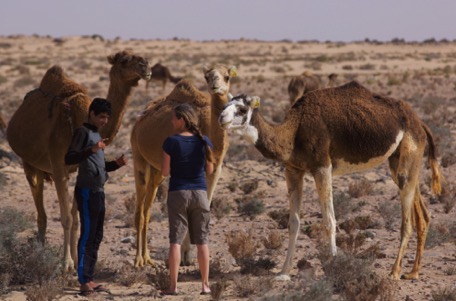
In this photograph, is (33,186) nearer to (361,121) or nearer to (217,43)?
(361,121)

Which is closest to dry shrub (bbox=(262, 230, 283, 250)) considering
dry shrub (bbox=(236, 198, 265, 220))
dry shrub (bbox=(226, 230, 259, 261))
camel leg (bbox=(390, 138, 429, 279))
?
dry shrub (bbox=(226, 230, 259, 261))

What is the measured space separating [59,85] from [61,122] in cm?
83

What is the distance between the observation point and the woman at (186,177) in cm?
782

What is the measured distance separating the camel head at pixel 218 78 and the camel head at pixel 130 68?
0.76 metres

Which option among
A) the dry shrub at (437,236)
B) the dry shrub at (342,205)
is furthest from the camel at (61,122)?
the dry shrub at (342,205)

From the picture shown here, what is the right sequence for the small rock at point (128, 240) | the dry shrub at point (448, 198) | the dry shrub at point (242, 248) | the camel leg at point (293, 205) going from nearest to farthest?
the camel leg at point (293, 205)
the dry shrub at point (242, 248)
the small rock at point (128, 240)
the dry shrub at point (448, 198)

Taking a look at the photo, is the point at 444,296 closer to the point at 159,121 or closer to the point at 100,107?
the point at 100,107

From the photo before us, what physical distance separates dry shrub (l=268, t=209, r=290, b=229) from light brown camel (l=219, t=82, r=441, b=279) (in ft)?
10.8

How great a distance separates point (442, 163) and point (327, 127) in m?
9.49

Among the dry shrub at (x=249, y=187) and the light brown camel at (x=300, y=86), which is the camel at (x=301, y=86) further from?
the dry shrub at (x=249, y=187)

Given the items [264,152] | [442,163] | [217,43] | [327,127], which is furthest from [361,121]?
[217,43]

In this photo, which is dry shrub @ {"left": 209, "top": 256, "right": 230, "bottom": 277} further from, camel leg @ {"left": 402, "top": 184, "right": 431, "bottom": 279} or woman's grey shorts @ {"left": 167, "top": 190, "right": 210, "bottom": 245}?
camel leg @ {"left": 402, "top": 184, "right": 431, "bottom": 279}

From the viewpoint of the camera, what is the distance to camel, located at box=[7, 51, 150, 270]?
946 centimetres

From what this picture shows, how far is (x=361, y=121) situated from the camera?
30.0ft
